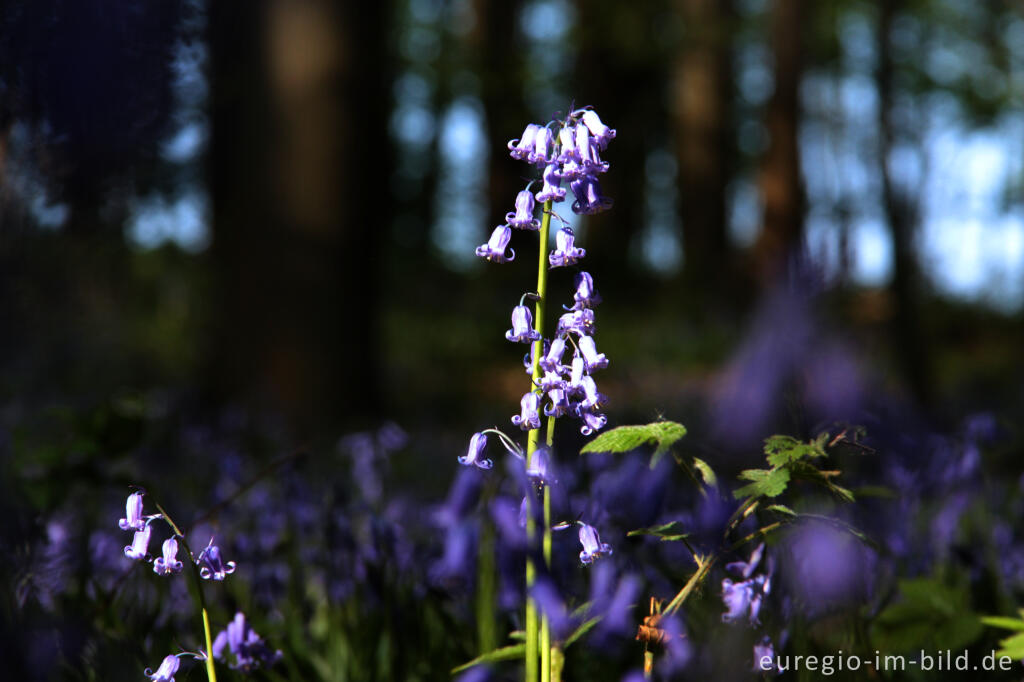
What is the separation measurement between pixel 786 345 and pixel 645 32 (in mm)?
12897

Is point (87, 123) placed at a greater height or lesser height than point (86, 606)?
greater

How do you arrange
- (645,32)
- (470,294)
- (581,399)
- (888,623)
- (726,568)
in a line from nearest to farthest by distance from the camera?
(581,399), (726,568), (888,623), (645,32), (470,294)

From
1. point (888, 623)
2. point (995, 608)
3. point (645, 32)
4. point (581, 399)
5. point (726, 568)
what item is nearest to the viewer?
point (581, 399)

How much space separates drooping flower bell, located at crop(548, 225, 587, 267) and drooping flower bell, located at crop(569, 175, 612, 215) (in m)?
0.04

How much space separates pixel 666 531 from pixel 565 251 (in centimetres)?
45

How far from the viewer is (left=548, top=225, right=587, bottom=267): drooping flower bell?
1358 mm

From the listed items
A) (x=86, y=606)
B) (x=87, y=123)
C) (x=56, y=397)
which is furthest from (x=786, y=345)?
(x=56, y=397)

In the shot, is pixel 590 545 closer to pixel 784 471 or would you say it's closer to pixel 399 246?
pixel 784 471

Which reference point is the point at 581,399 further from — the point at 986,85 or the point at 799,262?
the point at 986,85

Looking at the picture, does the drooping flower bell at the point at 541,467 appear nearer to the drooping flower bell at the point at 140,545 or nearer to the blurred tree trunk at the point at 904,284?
the drooping flower bell at the point at 140,545

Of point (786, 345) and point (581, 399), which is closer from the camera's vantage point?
point (581, 399)

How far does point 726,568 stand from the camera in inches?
61.6

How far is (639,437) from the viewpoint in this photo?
1.36m

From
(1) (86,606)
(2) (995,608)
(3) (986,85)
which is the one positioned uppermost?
(3) (986,85)
